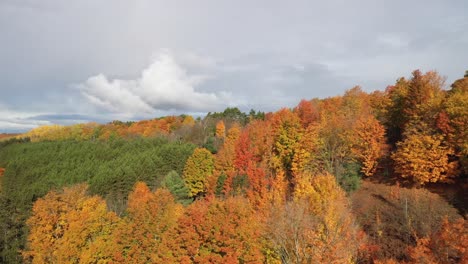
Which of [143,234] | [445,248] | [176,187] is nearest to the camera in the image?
[445,248]

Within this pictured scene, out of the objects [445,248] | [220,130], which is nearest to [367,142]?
[445,248]

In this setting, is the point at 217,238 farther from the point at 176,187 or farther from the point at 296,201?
the point at 176,187

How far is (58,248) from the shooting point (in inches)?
1155

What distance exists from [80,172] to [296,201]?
2575 inches

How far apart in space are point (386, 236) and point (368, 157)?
629 inches

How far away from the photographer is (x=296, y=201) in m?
31.5

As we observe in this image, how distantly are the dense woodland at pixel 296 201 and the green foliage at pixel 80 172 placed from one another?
34cm

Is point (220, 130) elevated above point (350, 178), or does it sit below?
above

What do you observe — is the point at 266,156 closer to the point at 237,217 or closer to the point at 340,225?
the point at 340,225

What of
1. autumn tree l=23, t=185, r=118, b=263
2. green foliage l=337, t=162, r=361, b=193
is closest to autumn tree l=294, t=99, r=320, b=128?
green foliage l=337, t=162, r=361, b=193

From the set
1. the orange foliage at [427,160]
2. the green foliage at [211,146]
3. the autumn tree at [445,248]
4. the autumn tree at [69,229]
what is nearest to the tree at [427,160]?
the orange foliage at [427,160]

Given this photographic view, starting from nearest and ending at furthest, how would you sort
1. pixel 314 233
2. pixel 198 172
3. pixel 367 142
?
pixel 314 233 → pixel 367 142 → pixel 198 172

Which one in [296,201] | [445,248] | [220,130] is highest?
[220,130]

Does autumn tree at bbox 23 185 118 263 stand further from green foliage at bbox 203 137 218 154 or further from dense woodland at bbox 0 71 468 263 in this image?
green foliage at bbox 203 137 218 154
